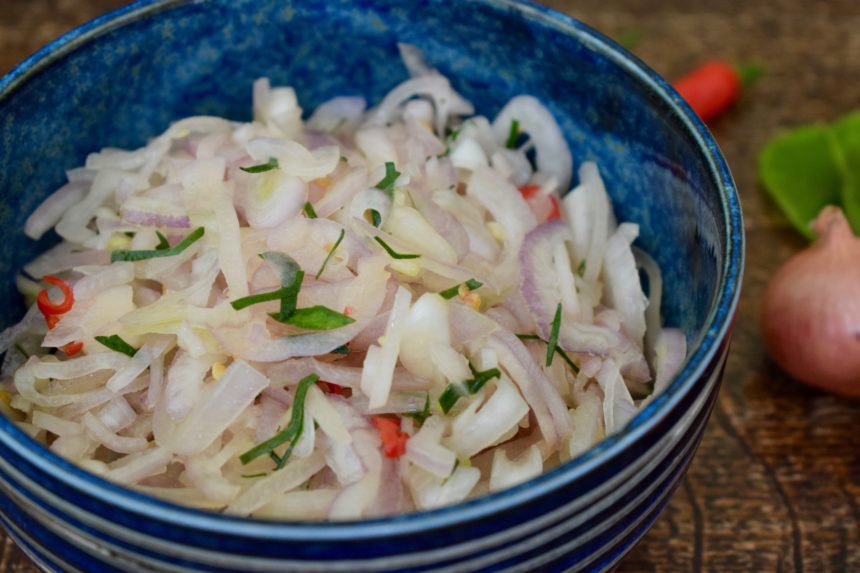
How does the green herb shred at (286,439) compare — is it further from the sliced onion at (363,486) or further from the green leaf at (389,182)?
the green leaf at (389,182)

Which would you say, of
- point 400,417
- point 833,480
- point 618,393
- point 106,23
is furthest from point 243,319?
point 833,480

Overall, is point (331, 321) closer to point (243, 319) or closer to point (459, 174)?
point (243, 319)

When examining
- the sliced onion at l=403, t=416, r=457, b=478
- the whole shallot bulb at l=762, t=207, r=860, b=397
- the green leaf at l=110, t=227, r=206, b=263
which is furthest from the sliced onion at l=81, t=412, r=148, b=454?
the whole shallot bulb at l=762, t=207, r=860, b=397

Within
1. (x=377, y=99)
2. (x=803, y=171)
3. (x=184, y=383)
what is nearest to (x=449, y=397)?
(x=184, y=383)

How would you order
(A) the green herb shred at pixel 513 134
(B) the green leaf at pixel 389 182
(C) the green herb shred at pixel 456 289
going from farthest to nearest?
(A) the green herb shred at pixel 513 134, (B) the green leaf at pixel 389 182, (C) the green herb shred at pixel 456 289

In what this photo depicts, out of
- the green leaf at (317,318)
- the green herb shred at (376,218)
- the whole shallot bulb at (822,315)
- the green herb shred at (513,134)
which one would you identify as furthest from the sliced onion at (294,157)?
the whole shallot bulb at (822,315)

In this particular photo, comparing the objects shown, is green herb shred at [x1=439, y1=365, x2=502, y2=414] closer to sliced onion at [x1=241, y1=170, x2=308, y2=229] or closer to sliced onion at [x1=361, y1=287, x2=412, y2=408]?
sliced onion at [x1=361, y1=287, x2=412, y2=408]
